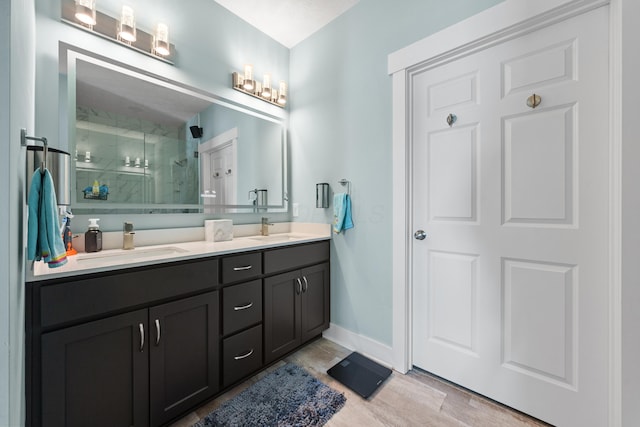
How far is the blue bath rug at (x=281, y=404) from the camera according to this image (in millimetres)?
1319

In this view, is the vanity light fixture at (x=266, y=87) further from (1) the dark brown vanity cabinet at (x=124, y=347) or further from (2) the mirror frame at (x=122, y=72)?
(1) the dark brown vanity cabinet at (x=124, y=347)

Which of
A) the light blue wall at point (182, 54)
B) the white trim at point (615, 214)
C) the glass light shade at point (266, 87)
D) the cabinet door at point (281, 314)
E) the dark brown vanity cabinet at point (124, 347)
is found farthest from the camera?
the glass light shade at point (266, 87)

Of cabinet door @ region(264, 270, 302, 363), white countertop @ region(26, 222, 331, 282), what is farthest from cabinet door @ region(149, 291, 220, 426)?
cabinet door @ region(264, 270, 302, 363)

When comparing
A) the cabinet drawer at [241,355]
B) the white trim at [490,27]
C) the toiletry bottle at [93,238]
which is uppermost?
the white trim at [490,27]

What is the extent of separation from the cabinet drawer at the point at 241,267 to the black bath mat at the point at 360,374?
2.77ft

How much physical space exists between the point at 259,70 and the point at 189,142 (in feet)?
3.18

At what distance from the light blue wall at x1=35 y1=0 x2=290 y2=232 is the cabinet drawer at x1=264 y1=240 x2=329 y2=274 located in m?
0.58

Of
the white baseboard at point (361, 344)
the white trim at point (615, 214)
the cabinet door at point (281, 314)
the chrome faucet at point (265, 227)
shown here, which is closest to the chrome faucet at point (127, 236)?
the cabinet door at point (281, 314)

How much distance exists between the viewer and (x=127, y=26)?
1519 millimetres

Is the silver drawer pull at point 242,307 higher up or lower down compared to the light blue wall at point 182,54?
lower down

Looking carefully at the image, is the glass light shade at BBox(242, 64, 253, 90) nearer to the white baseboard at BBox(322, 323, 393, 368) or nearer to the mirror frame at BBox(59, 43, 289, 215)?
the mirror frame at BBox(59, 43, 289, 215)

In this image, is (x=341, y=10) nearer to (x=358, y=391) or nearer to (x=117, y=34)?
(x=117, y=34)

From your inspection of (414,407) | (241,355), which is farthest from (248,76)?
(414,407)

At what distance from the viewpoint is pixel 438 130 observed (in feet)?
5.28
